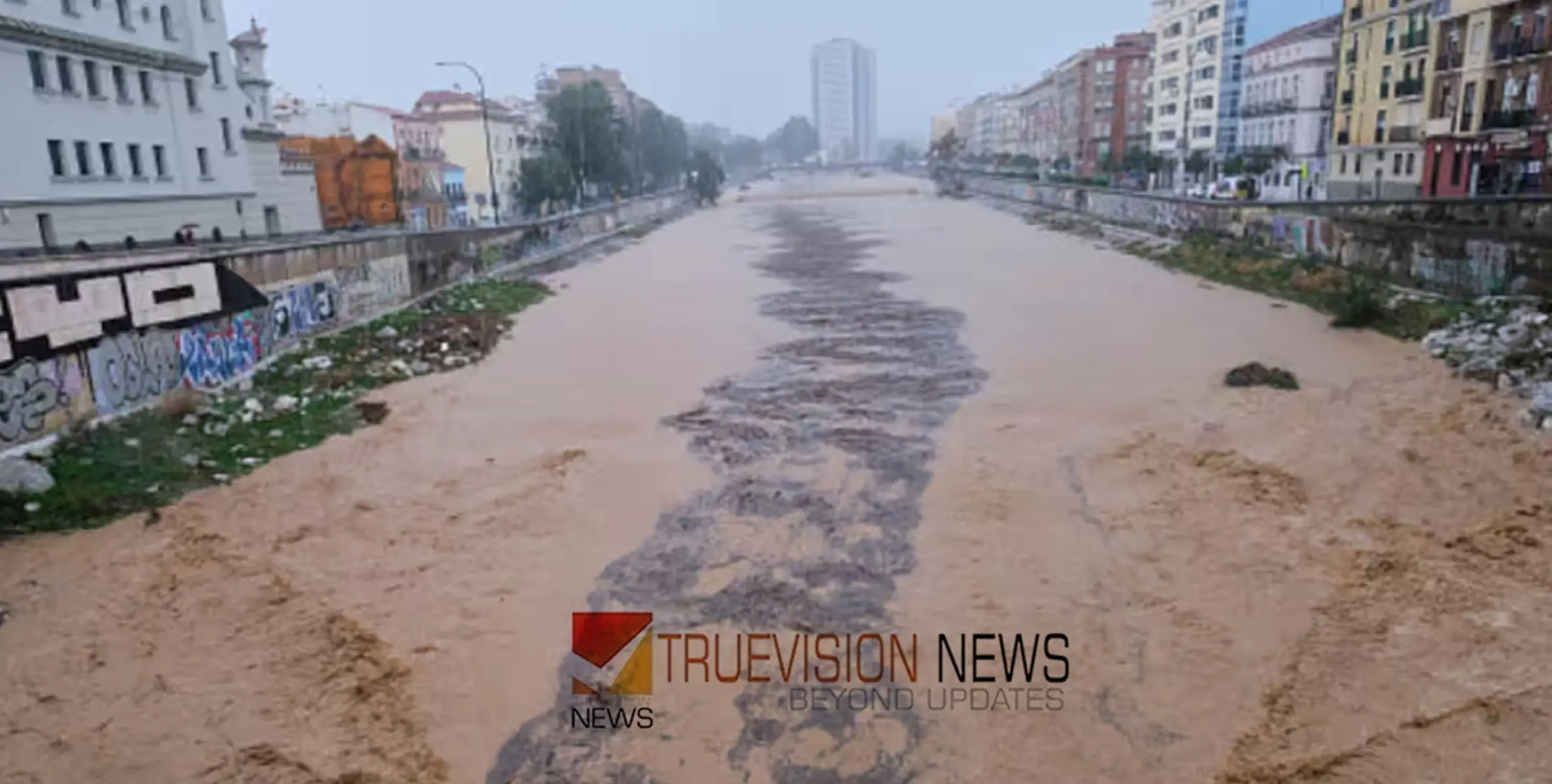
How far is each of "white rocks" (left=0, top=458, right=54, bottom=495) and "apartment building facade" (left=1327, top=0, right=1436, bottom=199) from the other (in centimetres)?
5374

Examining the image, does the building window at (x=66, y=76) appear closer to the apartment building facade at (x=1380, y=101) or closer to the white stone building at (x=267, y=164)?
the white stone building at (x=267, y=164)

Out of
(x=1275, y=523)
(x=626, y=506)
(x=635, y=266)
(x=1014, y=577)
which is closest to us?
(x=1014, y=577)

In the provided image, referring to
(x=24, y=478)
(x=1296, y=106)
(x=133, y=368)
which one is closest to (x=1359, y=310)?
(x=133, y=368)

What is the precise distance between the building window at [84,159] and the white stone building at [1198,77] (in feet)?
220

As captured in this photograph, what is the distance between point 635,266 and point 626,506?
34798 millimetres

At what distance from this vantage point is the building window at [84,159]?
1395 inches

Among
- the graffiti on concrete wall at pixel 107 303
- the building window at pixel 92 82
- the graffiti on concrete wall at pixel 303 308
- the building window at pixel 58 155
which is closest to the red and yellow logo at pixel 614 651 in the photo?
the graffiti on concrete wall at pixel 107 303

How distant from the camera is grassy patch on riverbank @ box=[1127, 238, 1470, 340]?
23703mm

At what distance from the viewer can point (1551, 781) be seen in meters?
7.59

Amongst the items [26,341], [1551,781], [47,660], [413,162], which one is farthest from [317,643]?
[413,162]

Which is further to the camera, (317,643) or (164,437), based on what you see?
(164,437)

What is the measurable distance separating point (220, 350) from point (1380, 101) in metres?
55.4

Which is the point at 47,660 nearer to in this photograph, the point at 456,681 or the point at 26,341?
the point at 456,681

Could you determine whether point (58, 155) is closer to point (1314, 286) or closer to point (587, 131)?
point (1314, 286)
